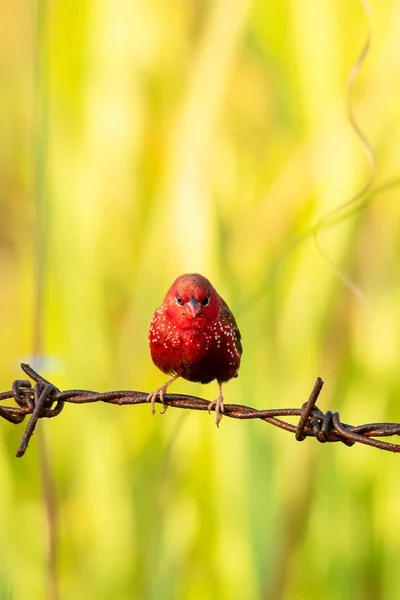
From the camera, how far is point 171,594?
3346 mm

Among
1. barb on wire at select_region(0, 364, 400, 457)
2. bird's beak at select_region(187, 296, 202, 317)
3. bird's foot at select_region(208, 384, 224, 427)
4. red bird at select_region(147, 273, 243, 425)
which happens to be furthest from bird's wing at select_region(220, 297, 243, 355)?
barb on wire at select_region(0, 364, 400, 457)

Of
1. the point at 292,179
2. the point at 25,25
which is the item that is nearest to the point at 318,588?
the point at 292,179

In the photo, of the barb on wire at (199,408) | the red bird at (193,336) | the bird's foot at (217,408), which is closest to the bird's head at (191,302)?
the red bird at (193,336)

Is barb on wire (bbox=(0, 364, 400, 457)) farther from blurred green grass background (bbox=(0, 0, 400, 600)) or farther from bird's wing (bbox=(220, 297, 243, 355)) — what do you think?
blurred green grass background (bbox=(0, 0, 400, 600))

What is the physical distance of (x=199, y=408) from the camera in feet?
7.45

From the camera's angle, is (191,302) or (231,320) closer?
(191,302)

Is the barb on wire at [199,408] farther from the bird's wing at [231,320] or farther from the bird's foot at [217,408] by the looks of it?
the bird's wing at [231,320]

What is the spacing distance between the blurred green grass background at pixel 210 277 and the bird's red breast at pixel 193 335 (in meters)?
0.32

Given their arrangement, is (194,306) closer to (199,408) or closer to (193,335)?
(193,335)

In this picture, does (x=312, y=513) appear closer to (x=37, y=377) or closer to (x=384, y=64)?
(x=37, y=377)

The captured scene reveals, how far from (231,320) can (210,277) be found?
292 millimetres

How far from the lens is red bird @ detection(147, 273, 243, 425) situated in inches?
121

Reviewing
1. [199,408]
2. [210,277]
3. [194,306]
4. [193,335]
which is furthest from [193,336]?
[199,408]

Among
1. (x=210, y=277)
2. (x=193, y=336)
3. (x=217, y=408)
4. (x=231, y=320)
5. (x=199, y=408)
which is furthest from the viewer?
(x=210, y=277)
